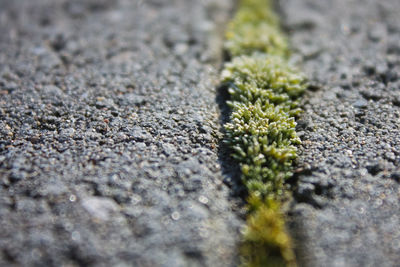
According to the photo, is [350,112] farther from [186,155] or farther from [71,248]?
[71,248]

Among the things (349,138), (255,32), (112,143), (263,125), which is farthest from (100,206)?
(255,32)

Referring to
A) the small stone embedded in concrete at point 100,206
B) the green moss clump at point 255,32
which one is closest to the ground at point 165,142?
the small stone embedded in concrete at point 100,206

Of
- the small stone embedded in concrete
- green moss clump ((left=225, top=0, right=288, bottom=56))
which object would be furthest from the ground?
green moss clump ((left=225, top=0, right=288, bottom=56))

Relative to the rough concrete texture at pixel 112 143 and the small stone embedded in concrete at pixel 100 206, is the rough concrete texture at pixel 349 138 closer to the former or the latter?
the rough concrete texture at pixel 112 143

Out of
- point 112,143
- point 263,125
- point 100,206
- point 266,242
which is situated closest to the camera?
point 266,242

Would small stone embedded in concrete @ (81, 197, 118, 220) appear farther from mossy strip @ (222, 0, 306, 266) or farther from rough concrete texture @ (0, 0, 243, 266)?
mossy strip @ (222, 0, 306, 266)

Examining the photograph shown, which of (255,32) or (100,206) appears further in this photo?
(255,32)

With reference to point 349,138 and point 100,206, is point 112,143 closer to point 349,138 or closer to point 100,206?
point 100,206
